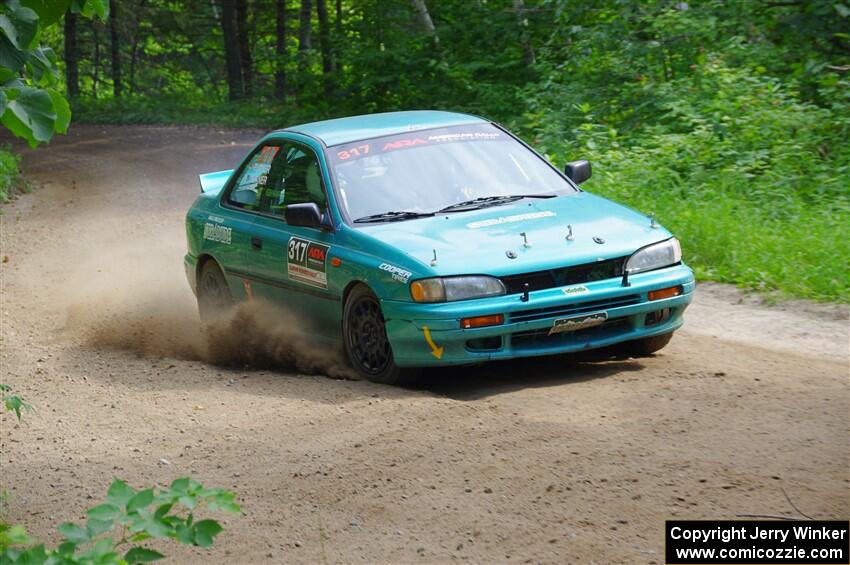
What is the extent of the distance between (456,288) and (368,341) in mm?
838

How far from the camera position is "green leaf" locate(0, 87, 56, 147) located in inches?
142

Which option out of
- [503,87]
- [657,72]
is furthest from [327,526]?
[503,87]

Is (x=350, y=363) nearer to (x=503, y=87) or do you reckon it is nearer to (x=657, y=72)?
(x=657, y=72)

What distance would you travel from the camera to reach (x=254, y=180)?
30.1ft

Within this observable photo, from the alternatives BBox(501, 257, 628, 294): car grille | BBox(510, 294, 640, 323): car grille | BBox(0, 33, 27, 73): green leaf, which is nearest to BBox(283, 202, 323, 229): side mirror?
BBox(501, 257, 628, 294): car grille

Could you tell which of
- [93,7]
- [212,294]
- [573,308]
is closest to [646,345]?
[573,308]

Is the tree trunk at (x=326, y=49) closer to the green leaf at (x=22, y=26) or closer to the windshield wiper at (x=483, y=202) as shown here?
the windshield wiper at (x=483, y=202)

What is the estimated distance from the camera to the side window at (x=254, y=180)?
9039 mm

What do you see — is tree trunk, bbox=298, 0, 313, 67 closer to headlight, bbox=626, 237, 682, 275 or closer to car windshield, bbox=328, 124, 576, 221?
car windshield, bbox=328, 124, 576, 221

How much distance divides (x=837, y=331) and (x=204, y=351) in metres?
4.54

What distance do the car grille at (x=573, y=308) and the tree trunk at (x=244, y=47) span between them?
28941 mm

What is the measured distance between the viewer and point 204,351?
9180mm

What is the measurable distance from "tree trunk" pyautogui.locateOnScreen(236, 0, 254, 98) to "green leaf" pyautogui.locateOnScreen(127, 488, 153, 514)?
3270 centimetres

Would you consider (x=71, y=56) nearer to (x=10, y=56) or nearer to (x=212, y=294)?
(x=212, y=294)
